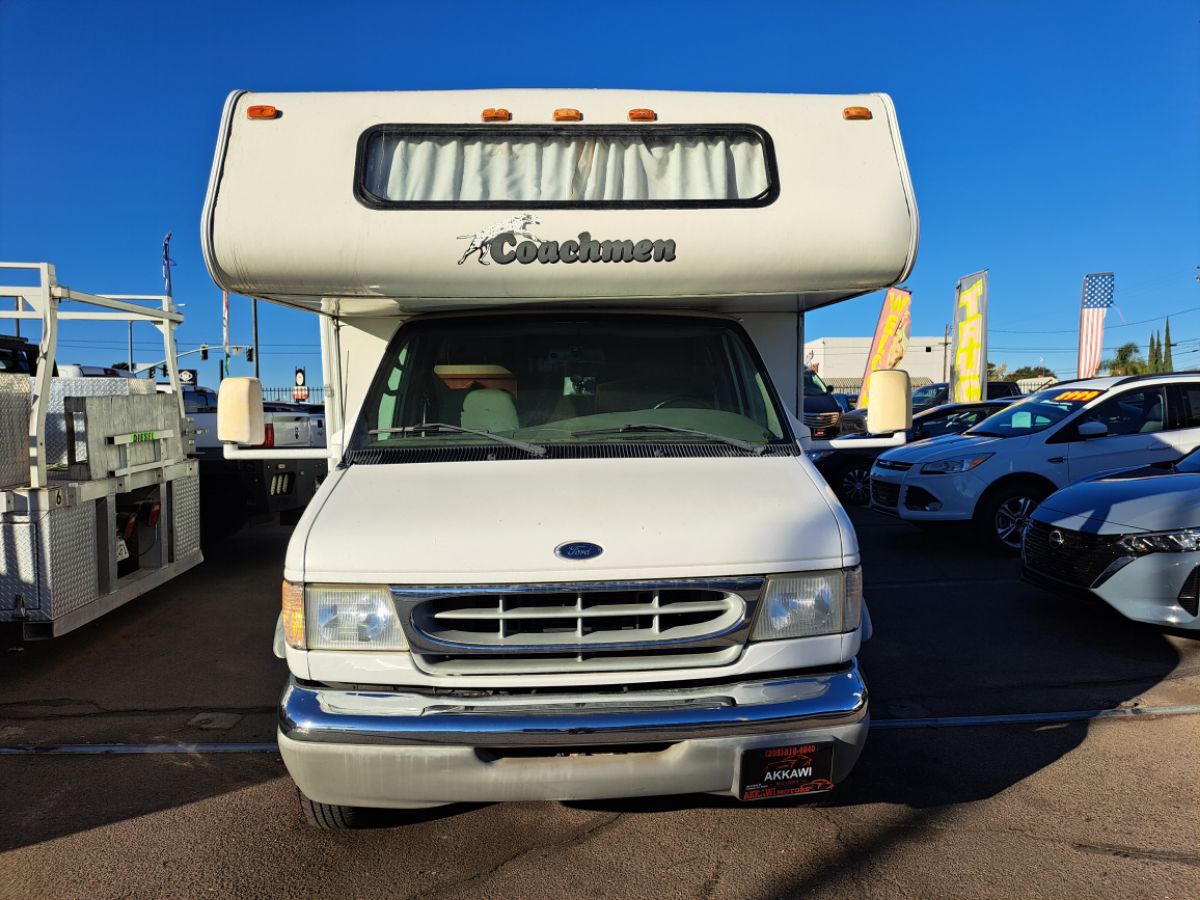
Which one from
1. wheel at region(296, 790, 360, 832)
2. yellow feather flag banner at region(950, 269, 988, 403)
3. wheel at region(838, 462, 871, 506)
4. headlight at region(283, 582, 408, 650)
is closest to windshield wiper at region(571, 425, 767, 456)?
headlight at region(283, 582, 408, 650)

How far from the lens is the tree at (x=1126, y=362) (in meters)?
62.8

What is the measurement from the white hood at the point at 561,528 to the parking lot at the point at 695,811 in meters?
1.17

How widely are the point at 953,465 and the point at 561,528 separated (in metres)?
7.06

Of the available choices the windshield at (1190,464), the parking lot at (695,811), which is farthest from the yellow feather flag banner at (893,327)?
the parking lot at (695,811)

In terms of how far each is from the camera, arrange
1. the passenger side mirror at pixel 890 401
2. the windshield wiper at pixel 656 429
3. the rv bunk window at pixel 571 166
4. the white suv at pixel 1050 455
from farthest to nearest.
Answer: the white suv at pixel 1050 455, the passenger side mirror at pixel 890 401, the windshield wiper at pixel 656 429, the rv bunk window at pixel 571 166

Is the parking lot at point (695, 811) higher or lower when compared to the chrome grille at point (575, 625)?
lower

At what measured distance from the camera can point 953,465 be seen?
905cm

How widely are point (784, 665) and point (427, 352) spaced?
221 cm

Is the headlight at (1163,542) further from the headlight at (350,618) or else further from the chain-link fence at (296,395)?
the chain-link fence at (296,395)

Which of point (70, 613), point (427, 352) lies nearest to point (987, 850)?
point (427, 352)

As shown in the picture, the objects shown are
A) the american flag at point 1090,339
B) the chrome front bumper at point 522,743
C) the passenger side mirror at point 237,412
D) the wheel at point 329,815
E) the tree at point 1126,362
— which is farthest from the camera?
the tree at point 1126,362

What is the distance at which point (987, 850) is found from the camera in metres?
3.37

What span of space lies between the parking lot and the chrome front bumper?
55 cm

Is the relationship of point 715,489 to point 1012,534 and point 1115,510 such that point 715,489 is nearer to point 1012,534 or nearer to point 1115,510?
point 1115,510
